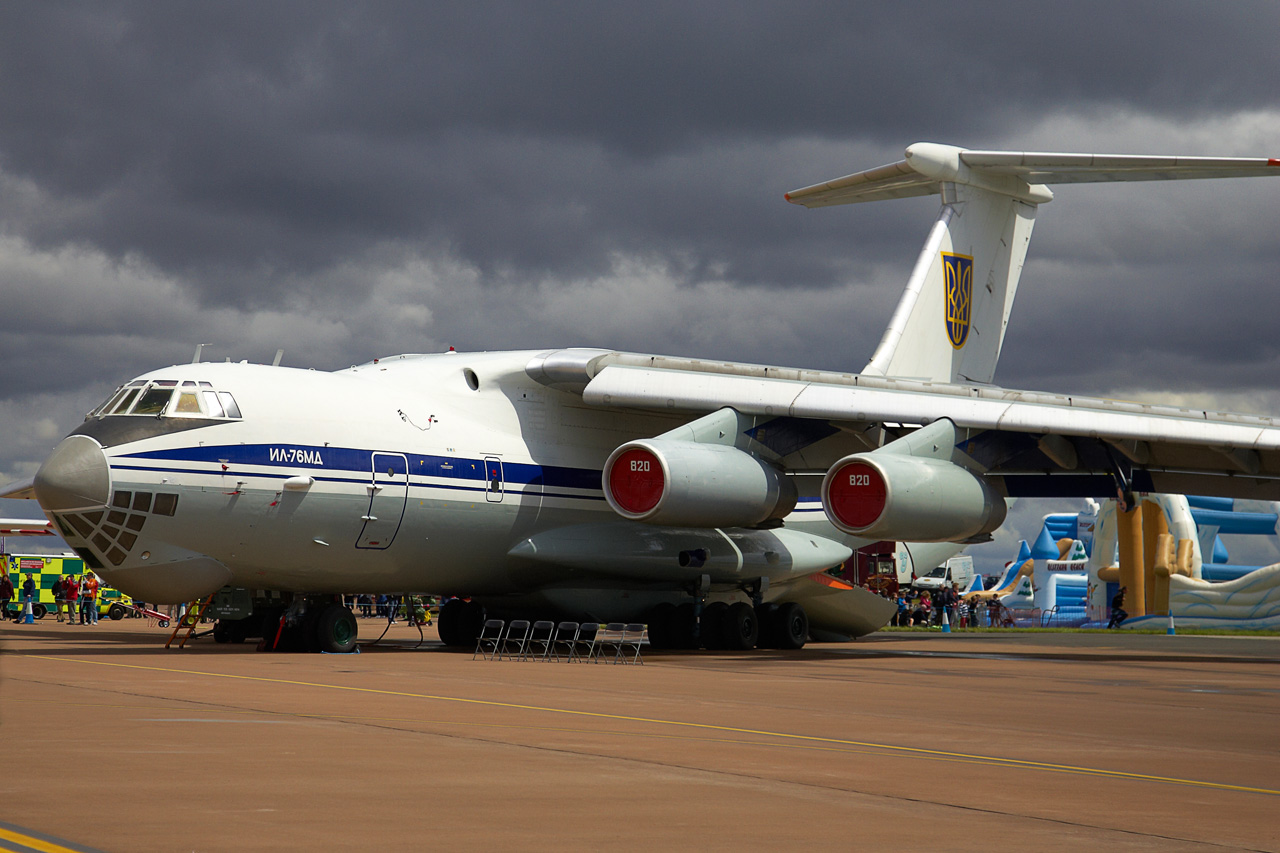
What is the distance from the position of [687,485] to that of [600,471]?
123 inches

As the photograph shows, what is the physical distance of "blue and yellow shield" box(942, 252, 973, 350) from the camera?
2292 cm

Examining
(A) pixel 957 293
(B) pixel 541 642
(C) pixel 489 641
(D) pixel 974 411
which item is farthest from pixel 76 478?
(A) pixel 957 293

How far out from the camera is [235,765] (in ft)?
21.8

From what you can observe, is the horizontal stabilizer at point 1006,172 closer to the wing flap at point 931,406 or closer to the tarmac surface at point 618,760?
the wing flap at point 931,406

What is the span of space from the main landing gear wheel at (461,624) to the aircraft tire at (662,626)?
8.07ft

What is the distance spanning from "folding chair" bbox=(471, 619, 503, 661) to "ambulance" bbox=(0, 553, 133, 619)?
18627 mm

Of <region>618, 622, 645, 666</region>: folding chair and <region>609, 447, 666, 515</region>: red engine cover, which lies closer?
<region>618, 622, 645, 666</region>: folding chair

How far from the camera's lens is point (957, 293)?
914 inches

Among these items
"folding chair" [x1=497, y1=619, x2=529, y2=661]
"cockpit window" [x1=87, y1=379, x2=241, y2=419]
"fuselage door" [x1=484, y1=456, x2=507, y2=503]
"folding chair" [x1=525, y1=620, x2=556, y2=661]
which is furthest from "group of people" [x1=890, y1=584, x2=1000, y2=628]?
"cockpit window" [x1=87, y1=379, x2=241, y2=419]

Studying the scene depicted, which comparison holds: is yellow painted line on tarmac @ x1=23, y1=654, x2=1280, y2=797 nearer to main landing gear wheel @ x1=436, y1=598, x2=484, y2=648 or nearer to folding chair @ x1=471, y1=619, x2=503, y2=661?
folding chair @ x1=471, y1=619, x2=503, y2=661

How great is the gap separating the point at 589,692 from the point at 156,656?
6.43 meters

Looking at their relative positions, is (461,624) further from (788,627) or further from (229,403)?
(229,403)

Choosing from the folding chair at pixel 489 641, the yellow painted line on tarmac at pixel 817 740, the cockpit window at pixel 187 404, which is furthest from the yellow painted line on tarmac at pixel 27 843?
the cockpit window at pixel 187 404

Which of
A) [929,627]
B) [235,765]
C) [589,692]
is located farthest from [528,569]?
[929,627]
